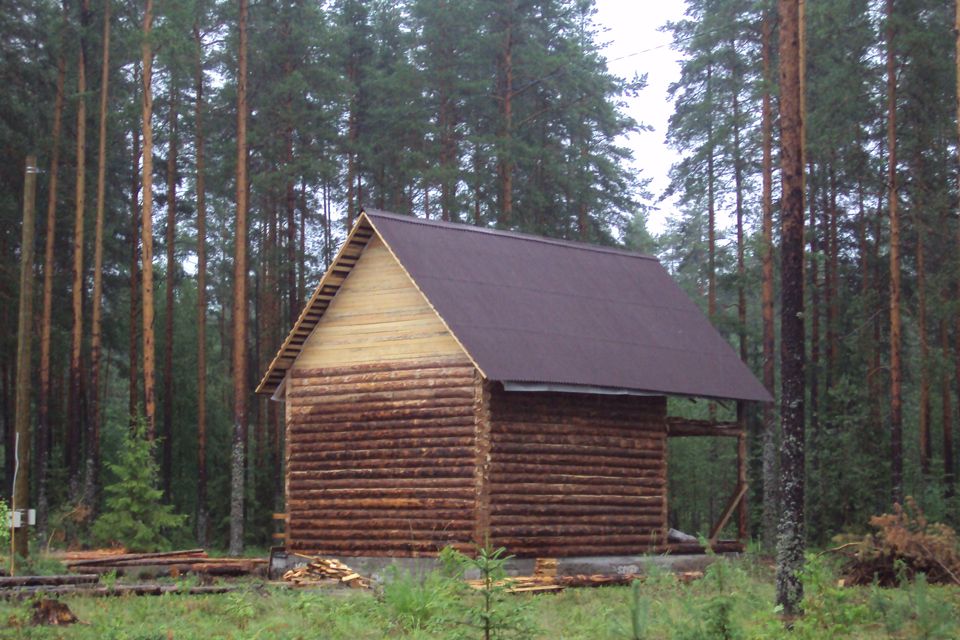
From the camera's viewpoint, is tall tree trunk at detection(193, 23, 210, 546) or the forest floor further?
tall tree trunk at detection(193, 23, 210, 546)

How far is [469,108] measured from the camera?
142 feet

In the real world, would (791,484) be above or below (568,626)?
above

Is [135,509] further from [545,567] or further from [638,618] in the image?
[638,618]

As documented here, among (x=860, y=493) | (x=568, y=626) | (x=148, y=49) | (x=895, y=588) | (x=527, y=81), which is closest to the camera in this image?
(x=568, y=626)

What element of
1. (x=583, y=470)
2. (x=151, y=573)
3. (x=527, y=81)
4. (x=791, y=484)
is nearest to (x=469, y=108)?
(x=527, y=81)

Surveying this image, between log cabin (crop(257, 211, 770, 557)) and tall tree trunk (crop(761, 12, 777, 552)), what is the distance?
5.94 metres

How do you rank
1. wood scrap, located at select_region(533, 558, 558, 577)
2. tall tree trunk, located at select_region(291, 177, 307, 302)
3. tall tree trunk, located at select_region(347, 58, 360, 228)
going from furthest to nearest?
tall tree trunk, located at select_region(347, 58, 360, 228) < tall tree trunk, located at select_region(291, 177, 307, 302) < wood scrap, located at select_region(533, 558, 558, 577)

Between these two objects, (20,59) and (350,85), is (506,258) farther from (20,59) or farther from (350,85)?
(20,59)

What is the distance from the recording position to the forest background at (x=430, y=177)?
109 ft

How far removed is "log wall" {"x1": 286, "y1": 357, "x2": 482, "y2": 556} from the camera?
76.0 ft

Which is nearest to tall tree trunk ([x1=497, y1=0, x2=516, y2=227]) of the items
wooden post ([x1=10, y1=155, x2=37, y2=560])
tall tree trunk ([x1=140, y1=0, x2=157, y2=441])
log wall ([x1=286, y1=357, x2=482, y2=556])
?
tall tree trunk ([x1=140, y1=0, x2=157, y2=441])

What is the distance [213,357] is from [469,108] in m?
21.0

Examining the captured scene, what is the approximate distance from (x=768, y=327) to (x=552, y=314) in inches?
420

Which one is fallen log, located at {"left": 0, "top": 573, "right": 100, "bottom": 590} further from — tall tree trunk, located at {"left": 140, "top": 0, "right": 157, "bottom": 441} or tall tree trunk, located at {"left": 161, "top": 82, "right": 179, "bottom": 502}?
tall tree trunk, located at {"left": 161, "top": 82, "right": 179, "bottom": 502}
